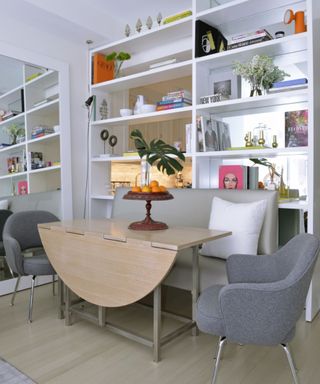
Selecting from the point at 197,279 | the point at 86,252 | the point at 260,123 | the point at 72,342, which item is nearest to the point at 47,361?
the point at 72,342

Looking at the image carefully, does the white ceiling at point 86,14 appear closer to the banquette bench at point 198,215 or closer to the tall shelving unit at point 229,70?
the tall shelving unit at point 229,70

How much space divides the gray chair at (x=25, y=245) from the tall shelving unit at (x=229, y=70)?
36.2 inches

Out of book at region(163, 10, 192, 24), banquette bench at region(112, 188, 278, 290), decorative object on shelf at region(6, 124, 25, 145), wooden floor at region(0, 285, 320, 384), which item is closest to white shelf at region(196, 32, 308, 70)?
book at region(163, 10, 192, 24)

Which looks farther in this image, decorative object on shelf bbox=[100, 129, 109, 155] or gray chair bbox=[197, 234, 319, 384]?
decorative object on shelf bbox=[100, 129, 109, 155]

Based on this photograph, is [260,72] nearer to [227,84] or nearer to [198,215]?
Result: [227,84]

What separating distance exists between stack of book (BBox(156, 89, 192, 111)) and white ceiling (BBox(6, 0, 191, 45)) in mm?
932

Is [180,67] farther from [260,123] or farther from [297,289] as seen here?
[297,289]

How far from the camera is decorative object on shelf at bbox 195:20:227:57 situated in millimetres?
2898

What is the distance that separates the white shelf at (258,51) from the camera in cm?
251

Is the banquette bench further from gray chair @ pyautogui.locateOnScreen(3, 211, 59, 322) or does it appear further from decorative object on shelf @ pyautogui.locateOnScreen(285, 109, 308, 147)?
gray chair @ pyautogui.locateOnScreen(3, 211, 59, 322)

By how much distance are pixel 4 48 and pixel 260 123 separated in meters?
2.29

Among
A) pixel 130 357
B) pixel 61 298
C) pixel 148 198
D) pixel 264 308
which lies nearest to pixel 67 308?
pixel 61 298

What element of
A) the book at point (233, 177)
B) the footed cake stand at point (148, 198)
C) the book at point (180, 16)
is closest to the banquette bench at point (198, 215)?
the book at point (233, 177)

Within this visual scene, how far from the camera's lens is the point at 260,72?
2.63 m
